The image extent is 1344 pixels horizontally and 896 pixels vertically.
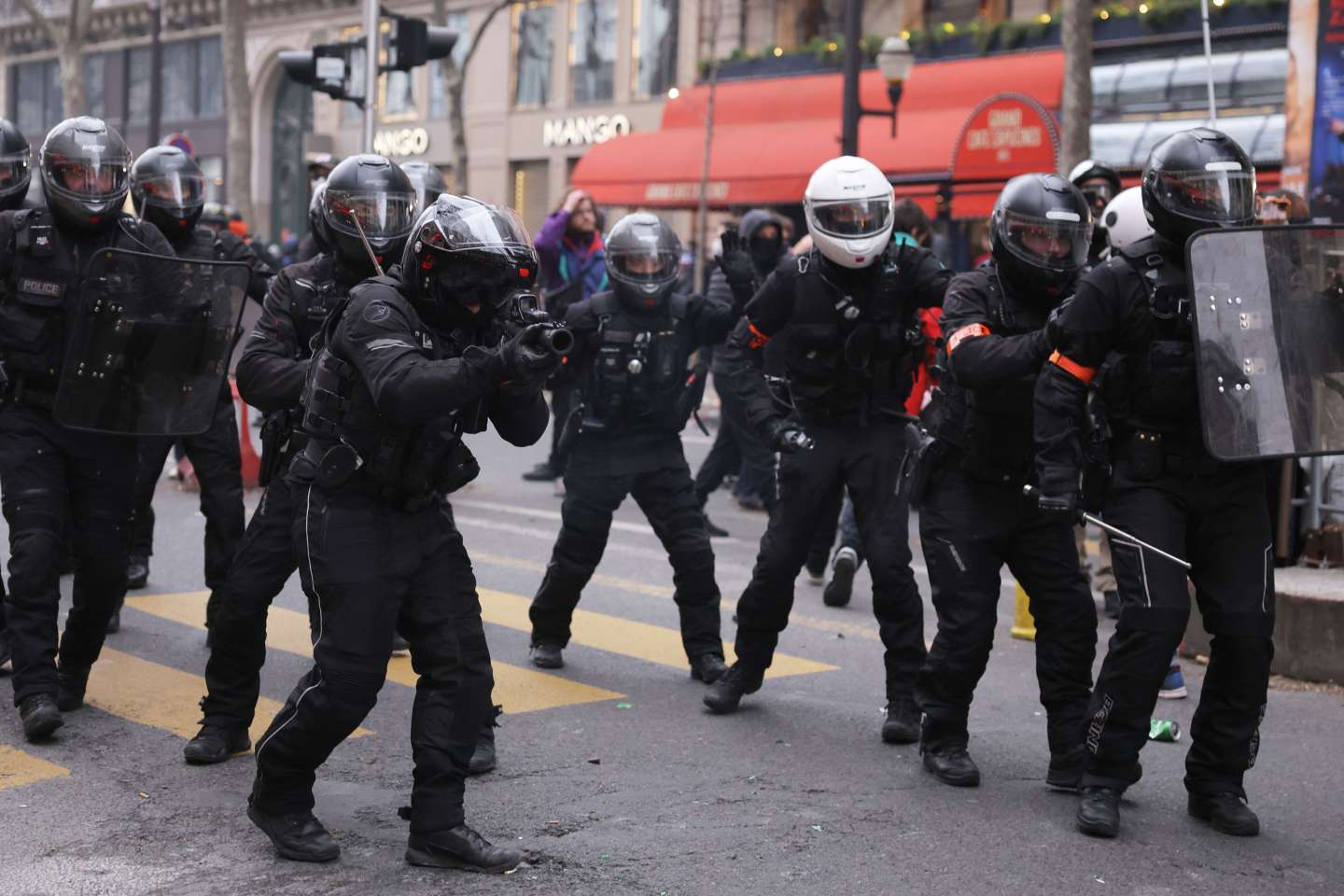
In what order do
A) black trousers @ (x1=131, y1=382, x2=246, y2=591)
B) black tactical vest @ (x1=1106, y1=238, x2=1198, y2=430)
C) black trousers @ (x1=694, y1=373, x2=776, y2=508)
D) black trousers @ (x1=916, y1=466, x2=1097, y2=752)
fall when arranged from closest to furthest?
black tactical vest @ (x1=1106, y1=238, x2=1198, y2=430) → black trousers @ (x1=916, y1=466, x2=1097, y2=752) → black trousers @ (x1=131, y1=382, x2=246, y2=591) → black trousers @ (x1=694, y1=373, x2=776, y2=508)

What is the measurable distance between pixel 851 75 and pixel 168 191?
10.6m

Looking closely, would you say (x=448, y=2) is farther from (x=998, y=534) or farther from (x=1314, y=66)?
(x=998, y=534)

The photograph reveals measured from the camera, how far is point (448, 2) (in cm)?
3294

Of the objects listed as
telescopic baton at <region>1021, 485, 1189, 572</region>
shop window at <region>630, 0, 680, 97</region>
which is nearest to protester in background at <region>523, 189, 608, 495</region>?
telescopic baton at <region>1021, 485, 1189, 572</region>

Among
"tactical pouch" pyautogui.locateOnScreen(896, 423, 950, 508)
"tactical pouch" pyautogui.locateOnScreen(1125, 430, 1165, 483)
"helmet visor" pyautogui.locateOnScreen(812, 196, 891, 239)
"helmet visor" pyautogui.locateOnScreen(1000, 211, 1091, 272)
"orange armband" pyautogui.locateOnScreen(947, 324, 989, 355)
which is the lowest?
"tactical pouch" pyautogui.locateOnScreen(896, 423, 950, 508)

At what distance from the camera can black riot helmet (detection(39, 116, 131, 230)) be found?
5.91 meters

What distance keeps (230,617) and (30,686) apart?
76cm

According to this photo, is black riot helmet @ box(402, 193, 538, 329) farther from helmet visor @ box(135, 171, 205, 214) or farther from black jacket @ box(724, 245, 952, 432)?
helmet visor @ box(135, 171, 205, 214)

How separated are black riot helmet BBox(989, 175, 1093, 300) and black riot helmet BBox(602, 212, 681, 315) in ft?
5.89

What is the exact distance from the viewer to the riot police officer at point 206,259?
7.08 meters

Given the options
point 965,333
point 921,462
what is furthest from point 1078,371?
point 921,462

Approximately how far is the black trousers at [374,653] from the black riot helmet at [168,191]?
2.93 m

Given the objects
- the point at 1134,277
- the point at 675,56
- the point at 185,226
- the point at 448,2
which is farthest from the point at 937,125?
the point at 1134,277

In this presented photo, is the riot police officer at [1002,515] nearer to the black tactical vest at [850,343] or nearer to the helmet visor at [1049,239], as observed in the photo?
the helmet visor at [1049,239]
